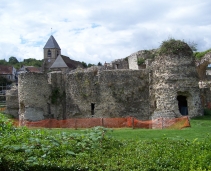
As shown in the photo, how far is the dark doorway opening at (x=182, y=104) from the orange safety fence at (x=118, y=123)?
3169 mm

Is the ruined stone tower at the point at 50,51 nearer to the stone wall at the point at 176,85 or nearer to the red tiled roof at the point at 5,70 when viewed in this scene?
the red tiled roof at the point at 5,70

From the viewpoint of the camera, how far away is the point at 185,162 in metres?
8.22

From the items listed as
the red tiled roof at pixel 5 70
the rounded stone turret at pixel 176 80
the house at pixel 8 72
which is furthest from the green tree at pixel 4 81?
the rounded stone turret at pixel 176 80

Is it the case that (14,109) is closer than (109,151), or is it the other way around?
(109,151)

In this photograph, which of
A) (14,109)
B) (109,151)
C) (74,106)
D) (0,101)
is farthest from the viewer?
(0,101)

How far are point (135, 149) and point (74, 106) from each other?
58.8ft

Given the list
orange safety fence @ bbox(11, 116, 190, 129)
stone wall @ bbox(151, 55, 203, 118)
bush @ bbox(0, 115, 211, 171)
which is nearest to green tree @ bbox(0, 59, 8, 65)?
orange safety fence @ bbox(11, 116, 190, 129)

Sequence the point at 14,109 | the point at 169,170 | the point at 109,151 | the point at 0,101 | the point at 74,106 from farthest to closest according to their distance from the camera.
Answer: the point at 0,101, the point at 14,109, the point at 74,106, the point at 109,151, the point at 169,170

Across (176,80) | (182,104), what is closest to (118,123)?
(176,80)

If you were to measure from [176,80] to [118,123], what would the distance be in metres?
4.57

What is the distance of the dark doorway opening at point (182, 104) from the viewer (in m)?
24.3

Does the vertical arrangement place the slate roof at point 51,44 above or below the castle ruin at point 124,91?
above

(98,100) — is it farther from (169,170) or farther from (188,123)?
(169,170)

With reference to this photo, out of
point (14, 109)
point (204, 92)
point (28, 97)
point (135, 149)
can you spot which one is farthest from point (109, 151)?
point (14, 109)
